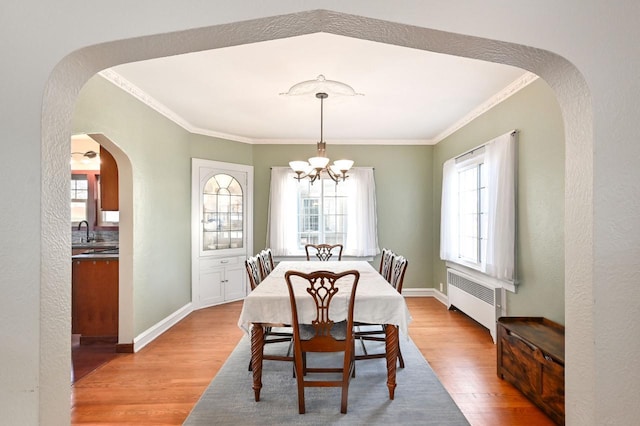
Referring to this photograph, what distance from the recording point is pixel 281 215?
18.3ft

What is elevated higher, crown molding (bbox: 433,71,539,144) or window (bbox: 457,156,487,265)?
crown molding (bbox: 433,71,539,144)

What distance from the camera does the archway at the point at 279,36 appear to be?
49.6 inches

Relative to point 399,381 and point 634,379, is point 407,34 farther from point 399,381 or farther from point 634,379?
point 399,381

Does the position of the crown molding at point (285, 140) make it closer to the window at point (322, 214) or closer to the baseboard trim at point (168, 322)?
the window at point (322, 214)

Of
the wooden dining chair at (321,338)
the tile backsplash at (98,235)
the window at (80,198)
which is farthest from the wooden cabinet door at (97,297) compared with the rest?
the window at (80,198)

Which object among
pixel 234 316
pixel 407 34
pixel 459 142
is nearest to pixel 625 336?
pixel 407 34

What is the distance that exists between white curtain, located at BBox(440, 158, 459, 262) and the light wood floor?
1013mm

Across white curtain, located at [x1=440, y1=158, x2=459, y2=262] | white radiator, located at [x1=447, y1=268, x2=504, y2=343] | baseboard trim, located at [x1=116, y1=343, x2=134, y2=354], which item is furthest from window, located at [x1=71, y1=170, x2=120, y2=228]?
white radiator, located at [x1=447, y1=268, x2=504, y2=343]

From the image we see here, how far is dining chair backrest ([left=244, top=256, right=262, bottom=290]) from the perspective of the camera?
2.79 metres

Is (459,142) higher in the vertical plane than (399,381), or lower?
higher

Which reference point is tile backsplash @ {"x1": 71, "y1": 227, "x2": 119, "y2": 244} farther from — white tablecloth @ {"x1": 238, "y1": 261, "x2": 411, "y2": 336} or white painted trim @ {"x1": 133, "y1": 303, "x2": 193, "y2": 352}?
white tablecloth @ {"x1": 238, "y1": 261, "x2": 411, "y2": 336}

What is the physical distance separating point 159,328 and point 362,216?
3275mm

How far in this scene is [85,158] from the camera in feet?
19.2

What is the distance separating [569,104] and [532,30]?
1.15 ft
